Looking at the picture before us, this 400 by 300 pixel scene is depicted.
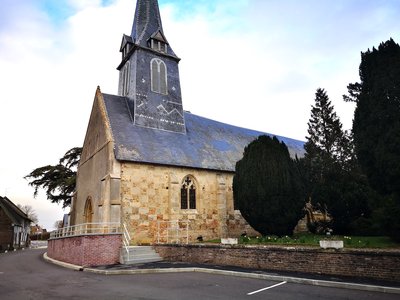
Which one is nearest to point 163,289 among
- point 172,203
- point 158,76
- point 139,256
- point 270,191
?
point 139,256

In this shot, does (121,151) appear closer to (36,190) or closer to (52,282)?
(52,282)

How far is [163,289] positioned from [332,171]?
15027 millimetres

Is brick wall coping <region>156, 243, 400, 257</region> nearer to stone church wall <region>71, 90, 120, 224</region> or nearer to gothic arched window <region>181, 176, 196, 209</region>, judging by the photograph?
stone church wall <region>71, 90, 120, 224</region>

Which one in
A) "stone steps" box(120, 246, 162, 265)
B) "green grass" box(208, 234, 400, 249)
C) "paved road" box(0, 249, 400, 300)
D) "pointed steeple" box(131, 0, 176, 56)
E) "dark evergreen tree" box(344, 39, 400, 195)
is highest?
"pointed steeple" box(131, 0, 176, 56)

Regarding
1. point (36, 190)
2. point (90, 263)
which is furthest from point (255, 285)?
point (36, 190)

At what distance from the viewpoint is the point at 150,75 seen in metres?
24.6

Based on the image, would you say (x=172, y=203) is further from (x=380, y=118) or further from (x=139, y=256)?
(x=380, y=118)

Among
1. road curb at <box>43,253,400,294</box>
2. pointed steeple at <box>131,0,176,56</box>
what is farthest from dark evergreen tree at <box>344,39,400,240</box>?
pointed steeple at <box>131,0,176,56</box>

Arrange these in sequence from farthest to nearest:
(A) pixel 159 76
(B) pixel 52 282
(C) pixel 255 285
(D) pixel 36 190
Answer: (D) pixel 36 190 → (A) pixel 159 76 → (B) pixel 52 282 → (C) pixel 255 285

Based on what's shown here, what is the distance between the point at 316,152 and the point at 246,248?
13.2 meters

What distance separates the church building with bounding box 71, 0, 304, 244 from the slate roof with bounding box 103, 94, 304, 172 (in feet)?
0.24

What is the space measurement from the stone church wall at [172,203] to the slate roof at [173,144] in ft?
2.00

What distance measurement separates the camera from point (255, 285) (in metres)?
8.89

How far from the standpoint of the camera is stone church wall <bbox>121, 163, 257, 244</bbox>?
18.4 metres
